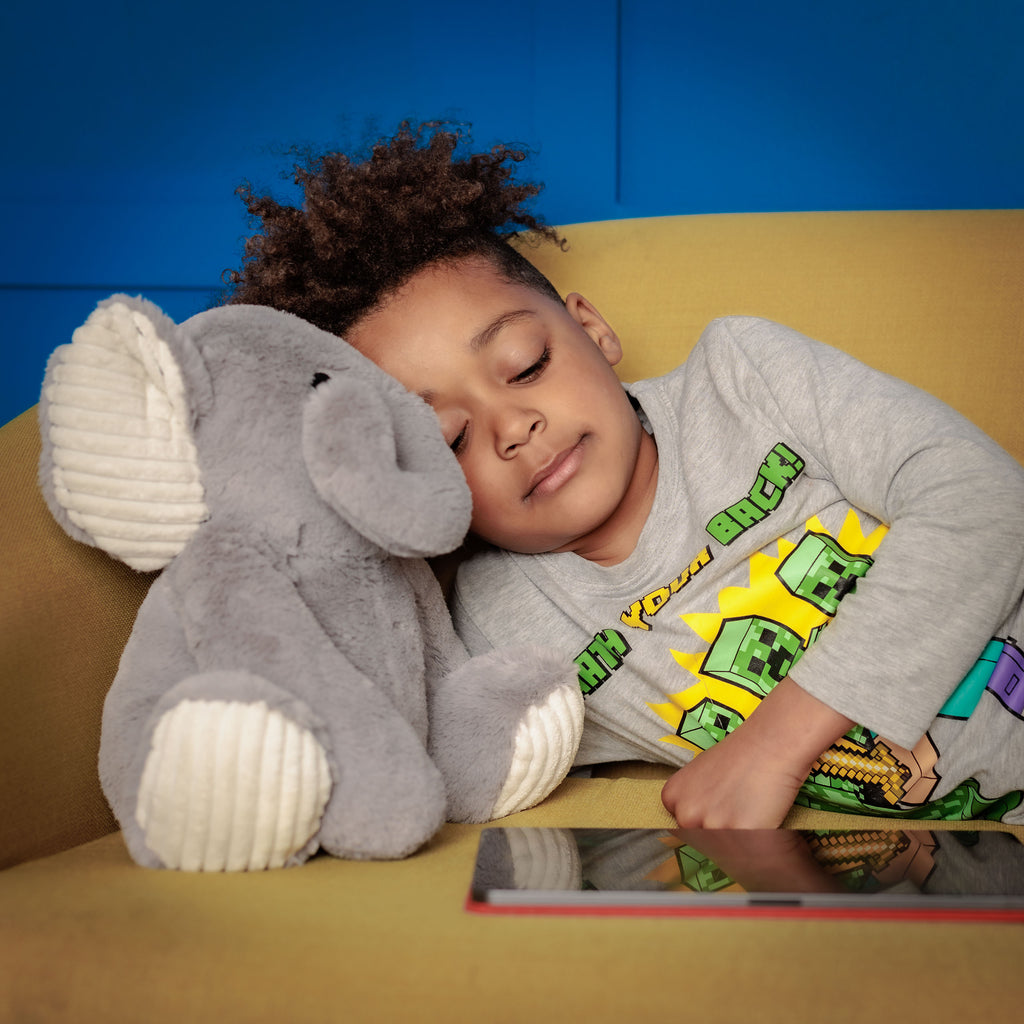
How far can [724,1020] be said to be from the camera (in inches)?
16.4

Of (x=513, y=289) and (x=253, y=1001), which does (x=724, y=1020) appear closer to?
(x=253, y=1001)

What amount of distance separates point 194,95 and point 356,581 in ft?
3.44

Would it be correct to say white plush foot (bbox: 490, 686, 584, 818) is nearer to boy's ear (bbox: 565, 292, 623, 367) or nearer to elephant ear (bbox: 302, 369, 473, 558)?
elephant ear (bbox: 302, 369, 473, 558)

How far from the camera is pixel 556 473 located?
0.92 meters

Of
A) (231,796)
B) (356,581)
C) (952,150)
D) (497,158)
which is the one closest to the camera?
(231,796)

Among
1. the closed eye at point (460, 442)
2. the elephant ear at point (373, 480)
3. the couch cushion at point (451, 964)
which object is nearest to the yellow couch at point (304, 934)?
the couch cushion at point (451, 964)

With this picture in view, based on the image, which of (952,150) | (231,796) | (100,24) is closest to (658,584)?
(231,796)

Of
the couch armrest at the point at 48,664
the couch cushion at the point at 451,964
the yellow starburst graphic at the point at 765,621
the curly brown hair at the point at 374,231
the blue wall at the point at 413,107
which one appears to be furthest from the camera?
the blue wall at the point at 413,107

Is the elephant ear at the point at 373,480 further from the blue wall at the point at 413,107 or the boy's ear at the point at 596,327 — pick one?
the blue wall at the point at 413,107

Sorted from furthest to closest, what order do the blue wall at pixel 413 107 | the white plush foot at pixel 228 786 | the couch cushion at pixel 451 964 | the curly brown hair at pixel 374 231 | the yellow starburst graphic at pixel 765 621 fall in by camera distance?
the blue wall at pixel 413 107, the curly brown hair at pixel 374 231, the yellow starburst graphic at pixel 765 621, the white plush foot at pixel 228 786, the couch cushion at pixel 451 964

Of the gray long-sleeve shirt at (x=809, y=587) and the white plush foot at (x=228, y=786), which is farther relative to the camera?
the gray long-sleeve shirt at (x=809, y=587)

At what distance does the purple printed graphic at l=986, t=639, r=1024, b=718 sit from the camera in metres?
0.80

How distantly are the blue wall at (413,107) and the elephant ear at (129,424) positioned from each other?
0.83 m

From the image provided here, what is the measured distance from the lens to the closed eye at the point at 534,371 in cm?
92
